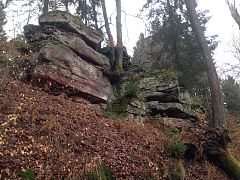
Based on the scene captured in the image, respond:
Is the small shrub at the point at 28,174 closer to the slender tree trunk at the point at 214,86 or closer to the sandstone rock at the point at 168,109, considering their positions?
the slender tree trunk at the point at 214,86

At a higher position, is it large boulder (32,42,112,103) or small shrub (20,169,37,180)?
large boulder (32,42,112,103)

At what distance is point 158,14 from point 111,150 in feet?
46.2

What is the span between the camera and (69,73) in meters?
13.0

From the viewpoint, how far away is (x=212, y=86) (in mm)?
12961

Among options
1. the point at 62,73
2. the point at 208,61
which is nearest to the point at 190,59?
the point at 208,61

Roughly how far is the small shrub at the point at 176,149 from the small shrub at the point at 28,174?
4114 millimetres

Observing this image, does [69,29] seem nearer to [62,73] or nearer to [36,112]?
[62,73]

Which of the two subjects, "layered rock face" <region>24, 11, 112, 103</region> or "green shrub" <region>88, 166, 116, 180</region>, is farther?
"layered rock face" <region>24, 11, 112, 103</region>

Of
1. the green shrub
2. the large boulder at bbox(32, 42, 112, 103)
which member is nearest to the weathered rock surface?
A: the large boulder at bbox(32, 42, 112, 103)

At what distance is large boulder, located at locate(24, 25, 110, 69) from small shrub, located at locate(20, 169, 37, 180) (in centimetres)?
859

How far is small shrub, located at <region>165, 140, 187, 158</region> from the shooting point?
8.95m

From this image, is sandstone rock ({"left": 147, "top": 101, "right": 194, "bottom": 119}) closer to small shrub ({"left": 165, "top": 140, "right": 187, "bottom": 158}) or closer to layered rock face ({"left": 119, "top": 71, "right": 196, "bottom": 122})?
layered rock face ({"left": 119, "top": 71, "right": 196, "bottom": 122})

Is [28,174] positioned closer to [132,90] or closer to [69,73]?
[69,73]

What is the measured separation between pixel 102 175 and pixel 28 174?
153cm
